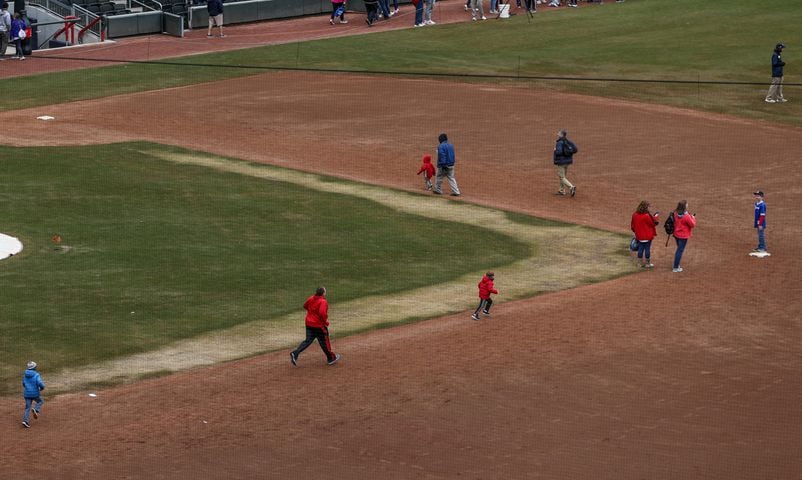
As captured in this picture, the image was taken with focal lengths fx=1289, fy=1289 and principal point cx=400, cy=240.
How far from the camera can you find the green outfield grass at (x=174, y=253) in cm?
2570

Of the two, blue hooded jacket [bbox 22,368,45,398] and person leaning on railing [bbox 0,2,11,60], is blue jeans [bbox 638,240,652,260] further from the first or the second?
person leaning on railing [bbox 0,2,11,60]

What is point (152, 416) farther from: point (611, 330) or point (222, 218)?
point (222, 218)

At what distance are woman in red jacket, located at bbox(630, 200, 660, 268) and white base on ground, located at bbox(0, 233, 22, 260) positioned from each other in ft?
47.8

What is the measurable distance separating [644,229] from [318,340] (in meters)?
9.50

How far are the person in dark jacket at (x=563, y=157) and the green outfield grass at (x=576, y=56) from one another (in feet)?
42.2

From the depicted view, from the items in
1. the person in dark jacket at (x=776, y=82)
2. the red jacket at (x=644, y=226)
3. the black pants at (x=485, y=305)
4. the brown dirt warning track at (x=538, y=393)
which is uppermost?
the person in dark jacket at (x=776, y=82)

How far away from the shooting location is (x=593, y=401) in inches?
856

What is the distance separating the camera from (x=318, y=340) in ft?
77.2

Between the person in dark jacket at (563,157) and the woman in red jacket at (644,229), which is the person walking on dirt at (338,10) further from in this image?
the woman in red jacket at (644,229)

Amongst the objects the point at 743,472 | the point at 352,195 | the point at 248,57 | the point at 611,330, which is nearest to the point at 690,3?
the point at 248,57

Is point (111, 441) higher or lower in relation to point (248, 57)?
lower

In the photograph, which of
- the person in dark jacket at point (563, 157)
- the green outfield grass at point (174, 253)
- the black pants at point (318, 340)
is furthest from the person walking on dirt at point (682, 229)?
the black pants at point (318, 340)

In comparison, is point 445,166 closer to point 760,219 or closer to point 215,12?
point 760,219

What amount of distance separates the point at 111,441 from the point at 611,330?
33.7ft
